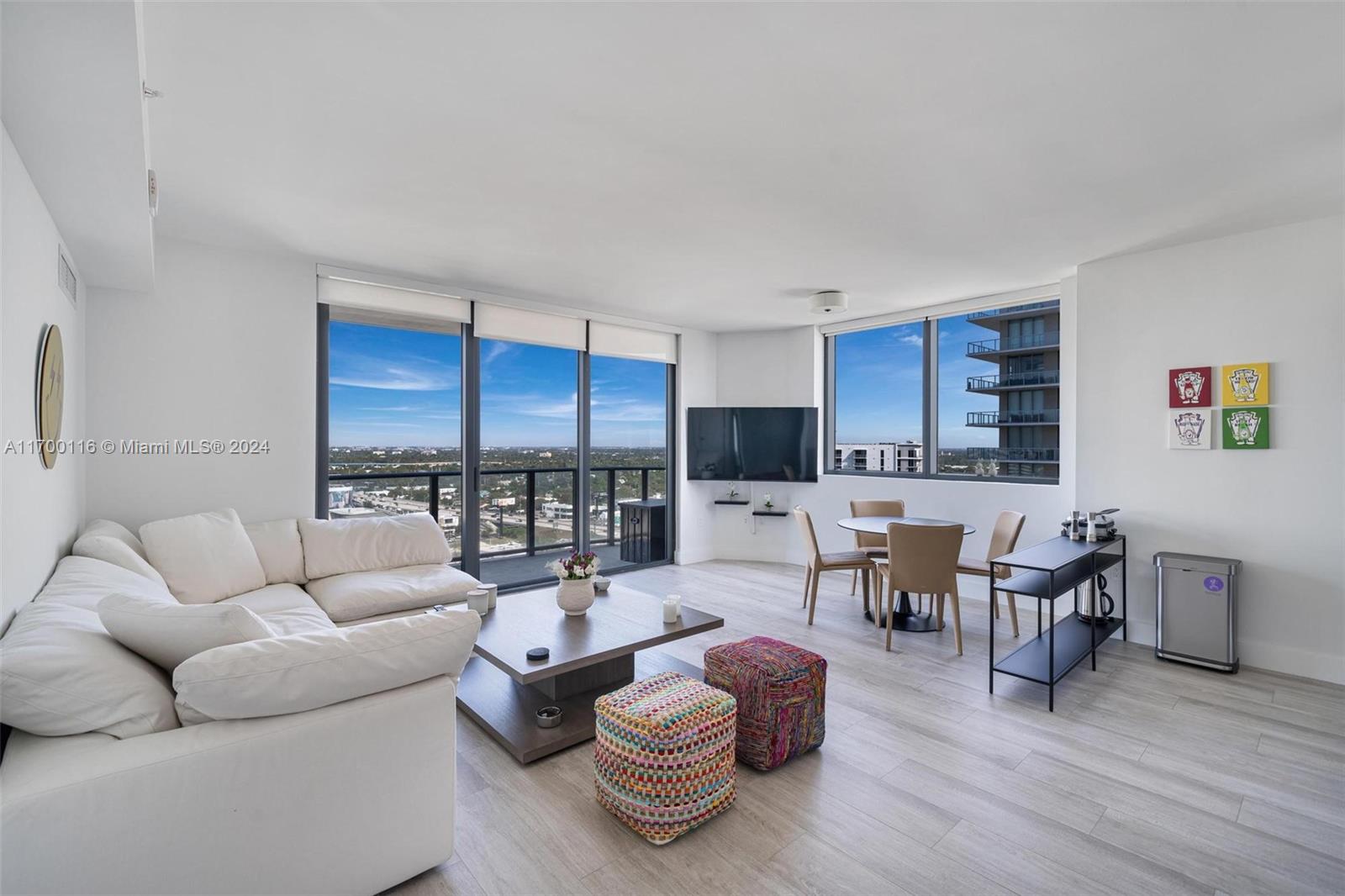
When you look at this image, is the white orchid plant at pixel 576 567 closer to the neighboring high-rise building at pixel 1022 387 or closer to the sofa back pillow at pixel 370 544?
the sofa back pillow at pixel 370 544

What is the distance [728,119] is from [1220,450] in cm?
371

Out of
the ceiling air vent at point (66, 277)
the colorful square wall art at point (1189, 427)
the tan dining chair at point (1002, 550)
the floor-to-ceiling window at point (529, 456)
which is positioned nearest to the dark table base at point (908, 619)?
the tan dining chair at point (1002, 550)

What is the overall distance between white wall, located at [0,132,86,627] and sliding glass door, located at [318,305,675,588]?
71.5 inches

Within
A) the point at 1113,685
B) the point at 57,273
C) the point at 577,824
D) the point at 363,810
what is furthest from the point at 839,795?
the point at 57,273

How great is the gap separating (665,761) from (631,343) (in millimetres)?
4711

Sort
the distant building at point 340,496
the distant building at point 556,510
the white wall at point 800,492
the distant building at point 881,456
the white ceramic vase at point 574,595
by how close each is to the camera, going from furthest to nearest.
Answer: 1. the distant building at point 556,510
2. the distant building at point 881,456
3. the white wall at point 800,492
4. the distant building at point 340,496
5. the white ceramic vase at point 574,595

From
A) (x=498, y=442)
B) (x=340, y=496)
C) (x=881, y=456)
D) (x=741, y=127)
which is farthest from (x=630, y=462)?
(x=741, y=127)

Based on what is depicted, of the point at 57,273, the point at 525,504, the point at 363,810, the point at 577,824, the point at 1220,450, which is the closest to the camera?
the point at 363,810

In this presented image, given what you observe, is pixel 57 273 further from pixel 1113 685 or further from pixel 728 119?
pixel 1113 685

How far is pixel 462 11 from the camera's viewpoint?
1.75 metres

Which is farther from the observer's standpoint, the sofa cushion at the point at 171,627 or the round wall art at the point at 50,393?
the round wall art at the point at 50,393

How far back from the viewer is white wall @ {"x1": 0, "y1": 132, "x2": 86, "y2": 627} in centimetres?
185

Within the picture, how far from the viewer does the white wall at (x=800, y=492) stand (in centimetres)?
521

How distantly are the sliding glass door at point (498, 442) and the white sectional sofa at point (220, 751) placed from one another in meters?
2.62
